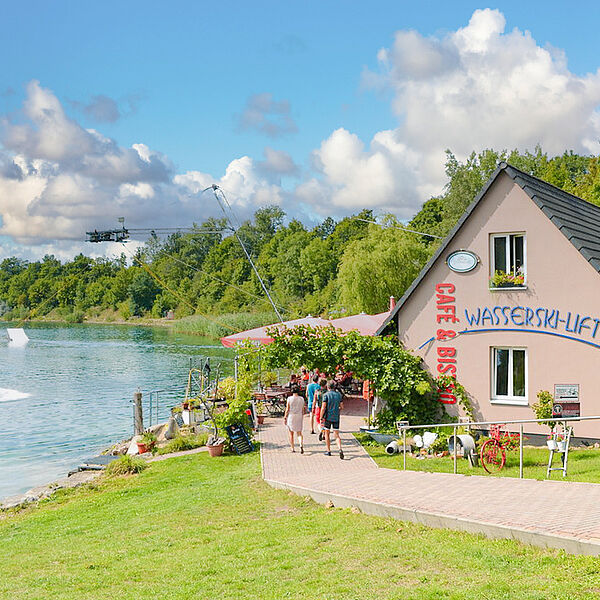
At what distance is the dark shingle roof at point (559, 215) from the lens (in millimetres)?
15805

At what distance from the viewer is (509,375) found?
1702 cm

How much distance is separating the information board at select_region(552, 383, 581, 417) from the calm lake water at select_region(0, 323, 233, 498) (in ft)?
50.4

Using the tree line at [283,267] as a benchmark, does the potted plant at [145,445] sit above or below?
below

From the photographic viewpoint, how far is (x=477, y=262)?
57.0 feet

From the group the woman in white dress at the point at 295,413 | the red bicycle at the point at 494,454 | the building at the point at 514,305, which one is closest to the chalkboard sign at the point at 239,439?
the woman in white dress at the point at 295,413

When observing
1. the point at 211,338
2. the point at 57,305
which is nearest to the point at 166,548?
the point at 211,338

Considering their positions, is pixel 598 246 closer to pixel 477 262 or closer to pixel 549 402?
pixel 477 262

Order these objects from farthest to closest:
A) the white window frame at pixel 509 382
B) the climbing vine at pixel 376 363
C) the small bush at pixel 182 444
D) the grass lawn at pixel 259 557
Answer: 1. the small bush at pixel 182 444
2. the climbing vine at pixel 376 363
3. the white window frame at pixel 509 382
4. the grass lawn at pixel 259 557

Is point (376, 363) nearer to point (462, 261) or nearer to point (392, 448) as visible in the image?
point (392, 448)

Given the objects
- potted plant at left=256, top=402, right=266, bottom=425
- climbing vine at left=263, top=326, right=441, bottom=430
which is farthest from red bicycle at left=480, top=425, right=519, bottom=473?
potted plant at left=256, top=402, right=266, bottom=425

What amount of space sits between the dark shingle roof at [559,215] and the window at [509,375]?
2932mm

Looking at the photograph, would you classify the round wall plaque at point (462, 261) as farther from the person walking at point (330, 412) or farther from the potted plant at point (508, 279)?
the person walking at point (330, 412)

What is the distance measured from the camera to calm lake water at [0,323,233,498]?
942 inches

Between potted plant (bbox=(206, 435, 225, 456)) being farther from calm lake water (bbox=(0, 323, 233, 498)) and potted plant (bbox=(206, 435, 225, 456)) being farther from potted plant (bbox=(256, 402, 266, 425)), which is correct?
calm lake water (bbox=(0, 323, 233, 498))
